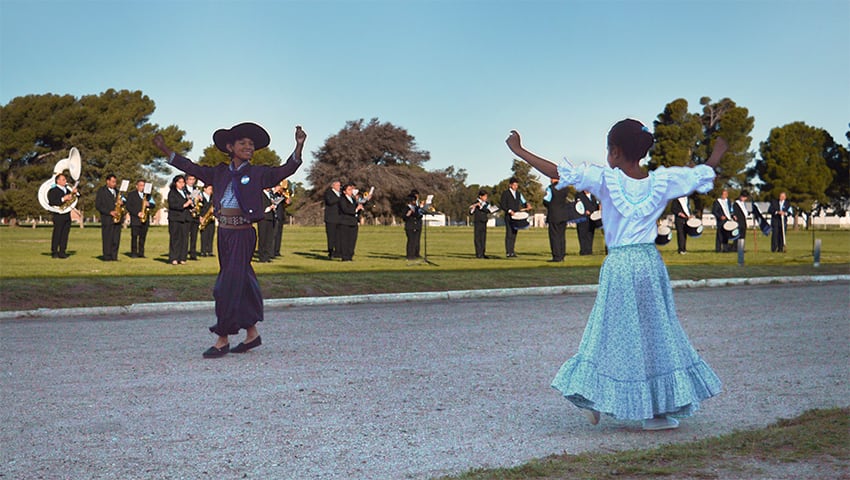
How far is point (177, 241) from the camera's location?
24.8 metres

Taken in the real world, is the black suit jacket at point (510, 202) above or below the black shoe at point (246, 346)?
above

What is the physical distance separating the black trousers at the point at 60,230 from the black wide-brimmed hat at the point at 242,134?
17.6m

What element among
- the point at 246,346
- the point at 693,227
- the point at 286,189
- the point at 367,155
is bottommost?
the point at 246,346

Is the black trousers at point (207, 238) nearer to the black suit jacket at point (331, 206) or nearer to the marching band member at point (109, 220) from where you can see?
the marching band member at point (109, 220)

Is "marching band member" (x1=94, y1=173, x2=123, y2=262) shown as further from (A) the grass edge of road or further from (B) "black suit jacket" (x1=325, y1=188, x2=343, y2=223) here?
(A) the grass edge of road

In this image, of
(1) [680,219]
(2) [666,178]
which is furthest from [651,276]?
(1) [680,219]

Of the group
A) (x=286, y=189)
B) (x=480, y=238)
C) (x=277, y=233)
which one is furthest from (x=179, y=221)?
(x=480, y=238)

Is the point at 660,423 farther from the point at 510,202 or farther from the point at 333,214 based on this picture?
the point at 333,214

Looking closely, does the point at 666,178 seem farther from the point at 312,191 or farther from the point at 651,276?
the point at 312,191

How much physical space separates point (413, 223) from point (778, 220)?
51.9 feet

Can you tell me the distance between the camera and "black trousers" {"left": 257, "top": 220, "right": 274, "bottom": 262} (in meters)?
25.2

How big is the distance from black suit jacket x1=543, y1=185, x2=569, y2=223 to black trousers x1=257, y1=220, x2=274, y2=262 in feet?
25.8

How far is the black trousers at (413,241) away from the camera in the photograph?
84.5ft

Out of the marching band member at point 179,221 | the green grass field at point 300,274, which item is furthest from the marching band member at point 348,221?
the marching band member at point 179,221
